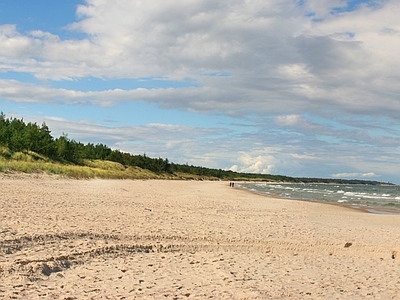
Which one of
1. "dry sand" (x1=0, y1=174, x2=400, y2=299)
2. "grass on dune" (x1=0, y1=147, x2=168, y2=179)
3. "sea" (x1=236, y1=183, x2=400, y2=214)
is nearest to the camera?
"dry sand" (x1=0, y1=174, x2=400, y2=299)

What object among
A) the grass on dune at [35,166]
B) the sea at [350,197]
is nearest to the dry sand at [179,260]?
the sea at [350,197]

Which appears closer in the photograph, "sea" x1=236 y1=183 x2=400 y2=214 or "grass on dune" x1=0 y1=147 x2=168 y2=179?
"sea" x1=236 y1=183 x2=400 y2=214

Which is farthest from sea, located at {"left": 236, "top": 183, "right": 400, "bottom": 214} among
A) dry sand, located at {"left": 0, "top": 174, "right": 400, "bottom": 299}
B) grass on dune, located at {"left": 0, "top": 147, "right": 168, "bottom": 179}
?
grass on dune, located at {"left": 0, "top": 147, "right": 168, "bottom": 179}

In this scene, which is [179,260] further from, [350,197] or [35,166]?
[350,197]

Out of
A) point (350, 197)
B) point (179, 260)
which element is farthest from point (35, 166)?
point (179, 260)

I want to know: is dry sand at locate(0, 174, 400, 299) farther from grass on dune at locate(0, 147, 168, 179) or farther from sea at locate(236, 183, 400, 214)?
grass on dune at locate(0, 147, 168, 179)

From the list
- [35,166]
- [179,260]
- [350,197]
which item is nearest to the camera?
[179,260]

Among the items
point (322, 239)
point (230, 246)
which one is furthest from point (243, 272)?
point (322, 239)

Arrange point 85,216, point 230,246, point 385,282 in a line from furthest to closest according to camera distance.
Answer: point 85,216
point 230,246
point 385,282

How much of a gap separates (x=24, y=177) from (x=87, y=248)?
29.7 m

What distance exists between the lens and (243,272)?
8281 millimetres

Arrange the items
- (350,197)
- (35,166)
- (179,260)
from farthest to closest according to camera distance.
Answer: (350,197) → (35,166) → (179,260)

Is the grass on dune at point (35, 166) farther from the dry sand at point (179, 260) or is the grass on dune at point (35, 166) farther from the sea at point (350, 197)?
the dry sand at point (179, 260)

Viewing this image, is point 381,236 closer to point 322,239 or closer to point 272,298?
point 322,239
